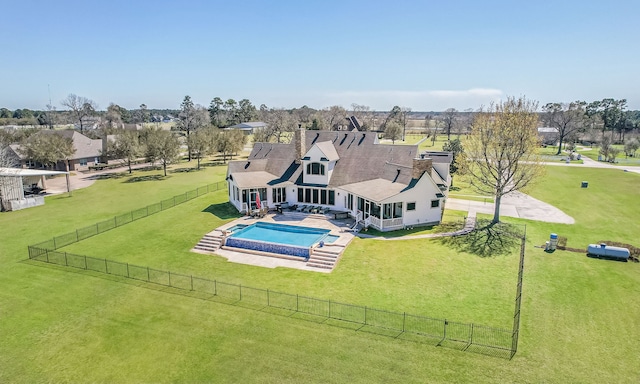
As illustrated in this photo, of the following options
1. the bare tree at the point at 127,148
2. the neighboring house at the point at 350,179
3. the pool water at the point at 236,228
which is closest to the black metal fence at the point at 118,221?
the neighboring house at the point at 350,179

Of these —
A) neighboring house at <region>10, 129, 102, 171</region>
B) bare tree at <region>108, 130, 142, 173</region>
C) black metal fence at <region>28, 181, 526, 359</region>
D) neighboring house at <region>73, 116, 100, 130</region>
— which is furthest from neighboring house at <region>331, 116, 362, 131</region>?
black metal fence at <region>28, 181, 526, 359</region>

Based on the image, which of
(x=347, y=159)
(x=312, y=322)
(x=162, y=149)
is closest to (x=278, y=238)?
(x=312, y=322)

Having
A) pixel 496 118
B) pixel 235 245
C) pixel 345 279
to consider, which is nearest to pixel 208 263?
pixel 235 245

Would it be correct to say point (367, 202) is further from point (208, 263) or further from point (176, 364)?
point (176, 364)

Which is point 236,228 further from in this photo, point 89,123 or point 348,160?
point 89,123

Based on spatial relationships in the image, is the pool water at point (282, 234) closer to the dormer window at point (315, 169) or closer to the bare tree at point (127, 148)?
the dormer window at point (315, 169)

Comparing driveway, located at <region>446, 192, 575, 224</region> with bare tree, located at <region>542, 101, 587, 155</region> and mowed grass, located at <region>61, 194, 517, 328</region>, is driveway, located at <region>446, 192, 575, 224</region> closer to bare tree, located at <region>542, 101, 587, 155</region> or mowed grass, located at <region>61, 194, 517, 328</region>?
mowed grass, located at <region>61, 194, 517, 328</region>
